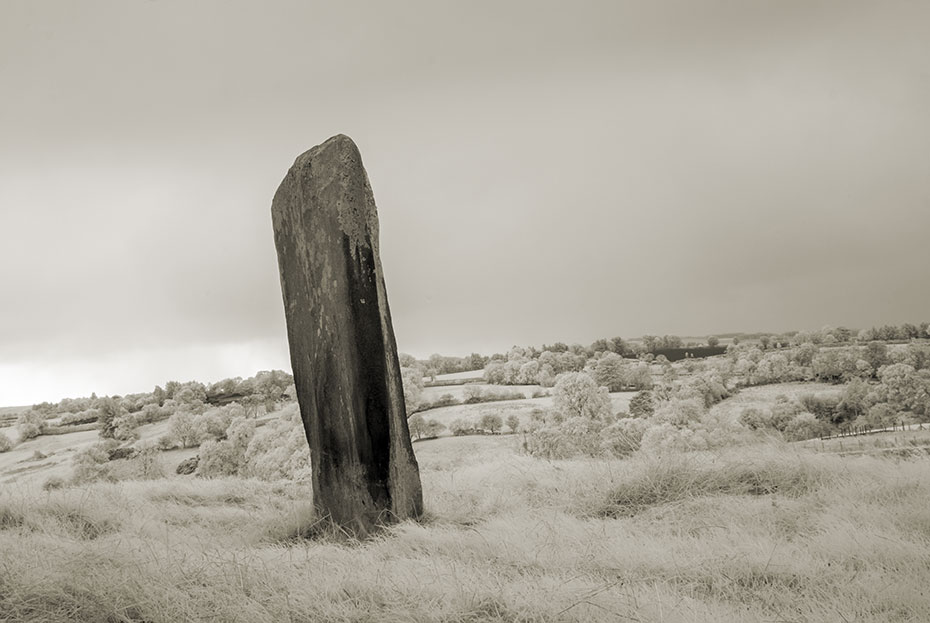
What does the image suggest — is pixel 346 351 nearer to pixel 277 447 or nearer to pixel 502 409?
pixel 277 447

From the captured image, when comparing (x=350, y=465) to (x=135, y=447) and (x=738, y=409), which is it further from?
(x=135, y=447)

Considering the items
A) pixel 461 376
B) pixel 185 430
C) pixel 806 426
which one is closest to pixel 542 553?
pixel 806 426

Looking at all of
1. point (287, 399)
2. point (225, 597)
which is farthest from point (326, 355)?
point (287, 399)

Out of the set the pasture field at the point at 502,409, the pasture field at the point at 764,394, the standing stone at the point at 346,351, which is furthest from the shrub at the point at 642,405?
the standing stone at the point at 346,351

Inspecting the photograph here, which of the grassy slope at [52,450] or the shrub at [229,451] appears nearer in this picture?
the shrub at [229,451]

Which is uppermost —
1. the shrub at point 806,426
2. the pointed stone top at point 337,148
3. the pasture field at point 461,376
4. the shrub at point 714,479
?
the pointed stone top at point 337,148

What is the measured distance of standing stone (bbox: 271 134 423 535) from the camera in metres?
6.34

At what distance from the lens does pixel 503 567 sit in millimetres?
4316

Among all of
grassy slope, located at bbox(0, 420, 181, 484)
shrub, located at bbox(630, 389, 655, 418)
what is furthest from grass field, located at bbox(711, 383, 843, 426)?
grassy slope, located at bbox(0, 420, 181, 484)

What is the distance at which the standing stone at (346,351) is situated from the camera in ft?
20.8

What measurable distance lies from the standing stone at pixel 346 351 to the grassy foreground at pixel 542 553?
0.52 m

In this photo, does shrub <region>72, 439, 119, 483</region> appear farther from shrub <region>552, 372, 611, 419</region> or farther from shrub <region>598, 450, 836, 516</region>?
shrub <region>598, 450, 836, 516</region>

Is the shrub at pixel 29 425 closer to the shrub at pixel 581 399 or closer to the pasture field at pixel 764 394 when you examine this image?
the shrub at pixel 581 399

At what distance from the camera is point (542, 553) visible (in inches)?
185
